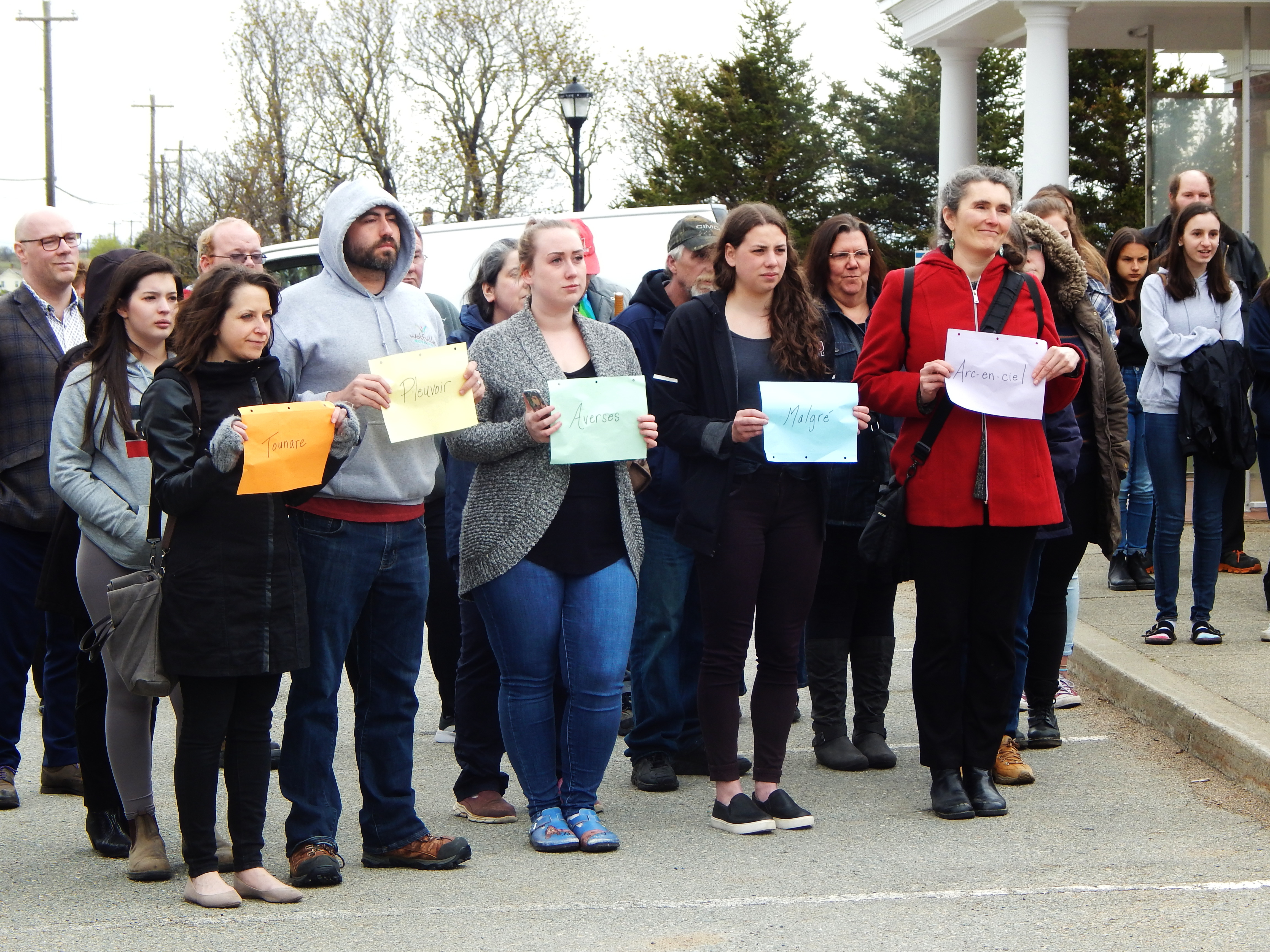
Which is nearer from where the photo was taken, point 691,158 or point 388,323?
point 388,323

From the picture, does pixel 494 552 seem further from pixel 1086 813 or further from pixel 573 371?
pixel 1086 813

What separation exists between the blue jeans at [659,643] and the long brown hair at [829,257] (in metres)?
1.21

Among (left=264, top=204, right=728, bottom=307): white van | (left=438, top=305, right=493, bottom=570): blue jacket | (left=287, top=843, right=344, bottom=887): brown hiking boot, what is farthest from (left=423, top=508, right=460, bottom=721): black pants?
(left=264, top=204, right=728, bottom=307): white van

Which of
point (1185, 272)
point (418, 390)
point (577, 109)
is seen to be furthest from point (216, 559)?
point (577, 109)

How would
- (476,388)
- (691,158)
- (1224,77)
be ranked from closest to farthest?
(476,388), (1224,77), (691,158)

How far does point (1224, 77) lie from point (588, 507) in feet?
34.2

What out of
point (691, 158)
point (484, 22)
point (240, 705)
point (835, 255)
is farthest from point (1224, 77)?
point (484, 22)

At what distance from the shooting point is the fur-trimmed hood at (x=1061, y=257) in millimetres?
5516

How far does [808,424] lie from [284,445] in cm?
179

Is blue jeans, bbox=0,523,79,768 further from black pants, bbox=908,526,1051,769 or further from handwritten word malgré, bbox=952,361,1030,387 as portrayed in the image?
handwritten word malgré, bbox=952,361,1030,387

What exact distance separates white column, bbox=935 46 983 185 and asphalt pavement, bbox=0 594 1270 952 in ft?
37.2

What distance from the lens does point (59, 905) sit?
4.36 meters

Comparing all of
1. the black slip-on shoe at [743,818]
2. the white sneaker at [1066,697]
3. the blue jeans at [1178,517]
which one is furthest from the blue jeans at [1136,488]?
the black slip-on shoe at [743,818]

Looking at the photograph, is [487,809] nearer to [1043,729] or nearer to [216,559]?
[216,559]
